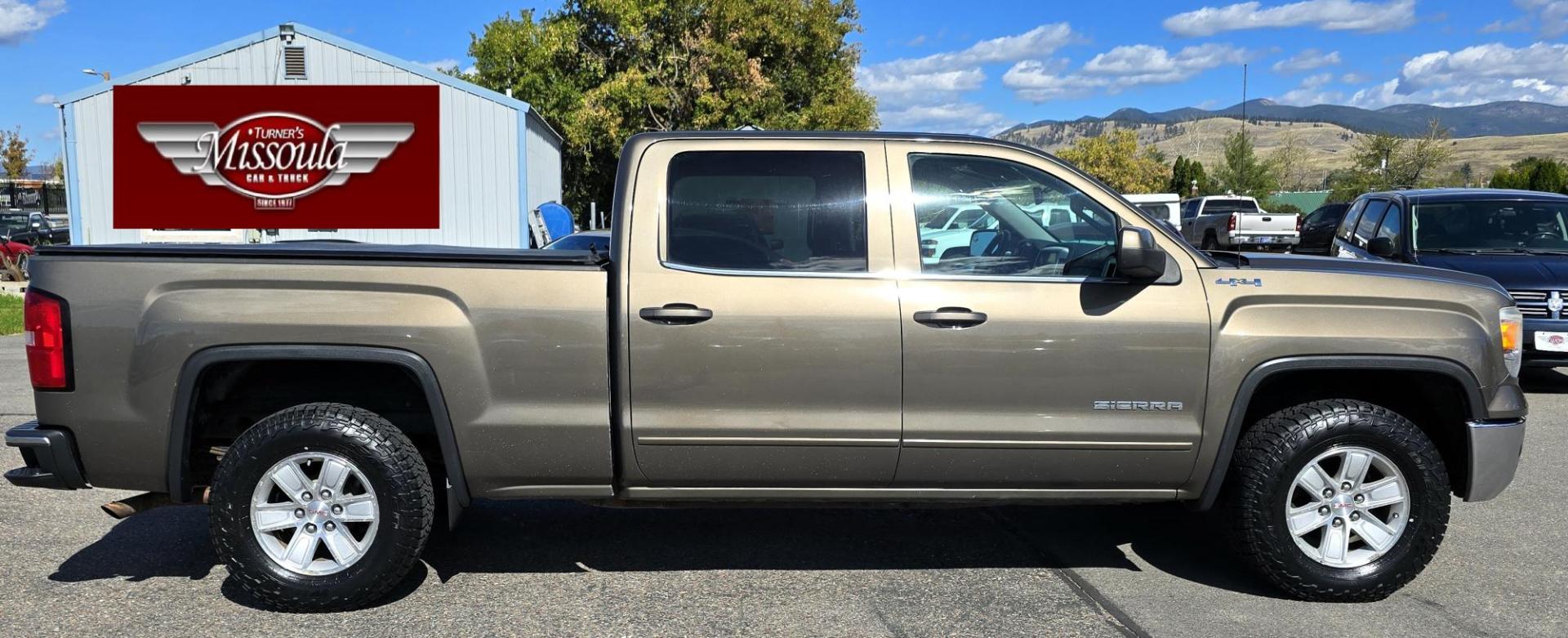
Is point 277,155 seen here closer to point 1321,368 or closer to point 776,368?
point 776,368

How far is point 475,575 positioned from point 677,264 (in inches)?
63.1

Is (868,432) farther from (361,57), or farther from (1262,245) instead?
(1262,245)

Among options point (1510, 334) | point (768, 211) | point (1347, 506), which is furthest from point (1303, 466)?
point (768, 211)

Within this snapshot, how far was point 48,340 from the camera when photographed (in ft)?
13.0

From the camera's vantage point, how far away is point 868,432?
4.11m

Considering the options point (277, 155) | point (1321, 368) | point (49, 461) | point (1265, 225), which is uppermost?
point (277, 155)

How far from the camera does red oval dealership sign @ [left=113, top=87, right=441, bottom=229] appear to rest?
22672mm

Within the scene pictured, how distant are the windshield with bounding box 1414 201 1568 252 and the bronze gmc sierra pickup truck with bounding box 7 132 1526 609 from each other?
5.91 meters

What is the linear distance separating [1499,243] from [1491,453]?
20.6ft

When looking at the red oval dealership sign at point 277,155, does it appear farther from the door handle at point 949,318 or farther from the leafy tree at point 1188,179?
the leafy tree at point 1188,179

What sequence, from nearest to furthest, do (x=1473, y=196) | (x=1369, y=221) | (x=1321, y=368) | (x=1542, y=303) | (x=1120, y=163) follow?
(x=1321, y=368), (x=1542, y=303), (x=1473, y=196), (x=1369, y=221), (x=1120, y=163)

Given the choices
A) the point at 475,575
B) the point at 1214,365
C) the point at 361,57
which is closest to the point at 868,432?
the point at 1214,365

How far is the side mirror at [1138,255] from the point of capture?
156 inches

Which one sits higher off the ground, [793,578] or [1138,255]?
[1138,255]
